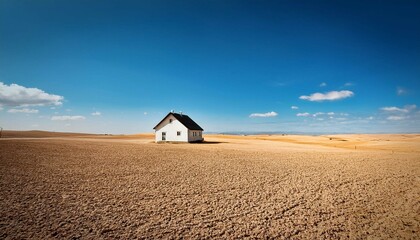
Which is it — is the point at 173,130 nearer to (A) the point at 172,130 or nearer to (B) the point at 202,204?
(A) the point at 172,130

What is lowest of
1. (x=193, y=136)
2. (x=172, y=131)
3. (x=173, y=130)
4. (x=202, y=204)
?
(x=202, y=204)

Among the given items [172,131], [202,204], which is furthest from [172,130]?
[202,204]

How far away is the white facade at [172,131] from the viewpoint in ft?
146

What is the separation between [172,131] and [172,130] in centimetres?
19

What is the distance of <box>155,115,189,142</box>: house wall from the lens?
44.4m

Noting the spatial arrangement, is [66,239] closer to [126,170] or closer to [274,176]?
[126,170]

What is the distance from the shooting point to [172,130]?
1767 inches

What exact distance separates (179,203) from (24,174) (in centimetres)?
993

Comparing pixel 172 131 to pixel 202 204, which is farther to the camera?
pixel 172 131

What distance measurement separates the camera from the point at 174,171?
50.1 feet

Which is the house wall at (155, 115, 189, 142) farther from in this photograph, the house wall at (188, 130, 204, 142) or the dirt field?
the dirt field

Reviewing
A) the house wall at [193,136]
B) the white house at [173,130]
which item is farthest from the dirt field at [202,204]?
the house wall at [193,136]

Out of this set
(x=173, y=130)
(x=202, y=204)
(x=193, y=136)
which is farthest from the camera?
(x=193, y=136)

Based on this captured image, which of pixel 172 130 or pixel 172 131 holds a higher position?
pixel 172 130
